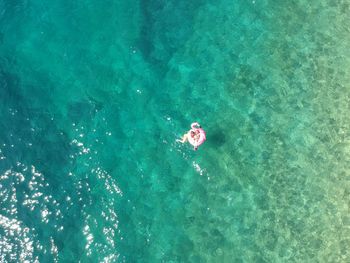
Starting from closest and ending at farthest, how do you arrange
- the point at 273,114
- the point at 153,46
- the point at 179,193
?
the point at 179,193 < the point at 273,114 < the point at 153,46

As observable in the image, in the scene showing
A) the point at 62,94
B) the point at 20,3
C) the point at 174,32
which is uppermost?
the point at 174,32

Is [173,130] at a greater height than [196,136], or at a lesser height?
lesser

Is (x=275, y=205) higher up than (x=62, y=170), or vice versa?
(x=275, y=205)

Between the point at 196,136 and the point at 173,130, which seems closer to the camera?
the point at 196,136

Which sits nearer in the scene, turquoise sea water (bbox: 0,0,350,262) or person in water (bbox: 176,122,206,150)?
turquoise sea water (bbox: 0,0,350,262)

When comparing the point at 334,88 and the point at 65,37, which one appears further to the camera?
the point at 65,37

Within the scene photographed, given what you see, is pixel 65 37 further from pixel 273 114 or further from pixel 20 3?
pixel 273 114

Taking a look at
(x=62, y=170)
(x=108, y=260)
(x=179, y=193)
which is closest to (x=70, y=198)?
(x=62, y=170)

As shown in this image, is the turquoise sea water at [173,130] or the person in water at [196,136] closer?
the turquoise sea water at [173,130]
